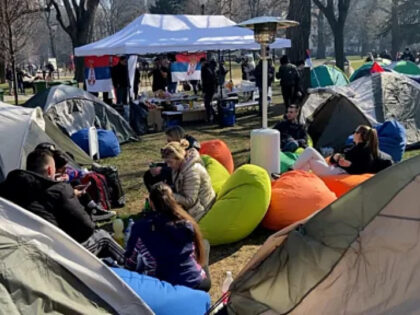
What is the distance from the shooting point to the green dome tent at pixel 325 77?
51.5ft

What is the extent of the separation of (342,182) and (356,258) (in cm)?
306

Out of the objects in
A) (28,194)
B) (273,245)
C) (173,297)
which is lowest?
(173,297)

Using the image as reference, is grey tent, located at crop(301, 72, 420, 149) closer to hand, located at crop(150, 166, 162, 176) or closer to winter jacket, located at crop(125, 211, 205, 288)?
hand, located at crop(150, 166, 162, 176)

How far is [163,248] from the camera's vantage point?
12.3 feet

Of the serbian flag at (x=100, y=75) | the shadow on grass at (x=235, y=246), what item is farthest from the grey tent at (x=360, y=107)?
the serbian flag at (x=100, y=75)

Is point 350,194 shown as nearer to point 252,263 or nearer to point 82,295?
point 252,263

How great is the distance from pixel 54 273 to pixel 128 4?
64.9 m

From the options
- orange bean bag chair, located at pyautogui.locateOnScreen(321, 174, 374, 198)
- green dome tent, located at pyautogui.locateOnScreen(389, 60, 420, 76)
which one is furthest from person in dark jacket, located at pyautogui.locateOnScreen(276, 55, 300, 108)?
orange bean bag chair, located at pyautogui.locateOnScreen(321, 174, 374, 198)

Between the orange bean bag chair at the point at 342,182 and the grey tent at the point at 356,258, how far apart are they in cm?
281

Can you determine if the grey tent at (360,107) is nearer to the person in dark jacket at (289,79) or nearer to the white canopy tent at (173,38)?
the person in dark jacket at (289,79)

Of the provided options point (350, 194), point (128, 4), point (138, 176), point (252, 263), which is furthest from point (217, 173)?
point (128, 4)

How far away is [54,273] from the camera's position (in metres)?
3.07

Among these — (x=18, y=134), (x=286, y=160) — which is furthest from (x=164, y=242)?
(x=286, y=160)

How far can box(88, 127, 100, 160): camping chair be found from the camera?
952 centimetres
